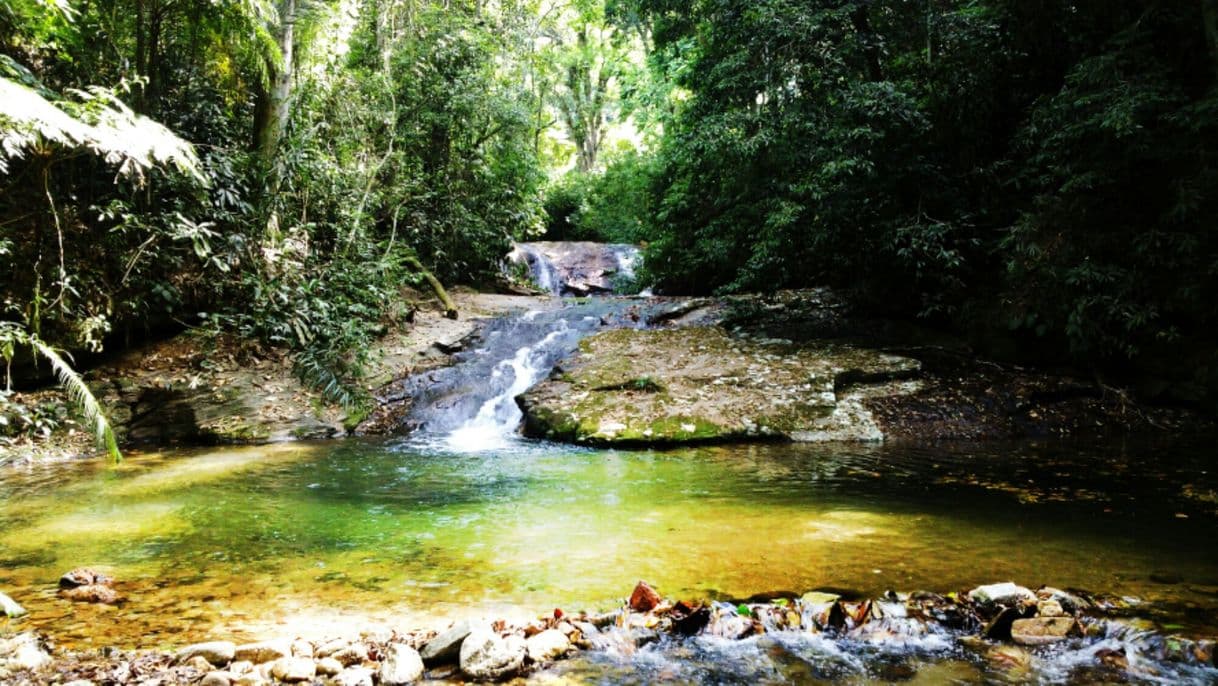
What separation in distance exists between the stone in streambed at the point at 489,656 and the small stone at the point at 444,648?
0.03 m

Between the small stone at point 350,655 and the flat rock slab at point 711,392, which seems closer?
the small stone at point 350,655

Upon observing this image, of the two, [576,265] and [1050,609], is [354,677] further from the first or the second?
[576,265]

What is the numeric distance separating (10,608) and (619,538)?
10.4 feet

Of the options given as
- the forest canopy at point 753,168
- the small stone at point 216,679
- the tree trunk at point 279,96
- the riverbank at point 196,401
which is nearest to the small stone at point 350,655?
the small stone at point 216,679

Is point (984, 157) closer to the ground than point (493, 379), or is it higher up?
higher up

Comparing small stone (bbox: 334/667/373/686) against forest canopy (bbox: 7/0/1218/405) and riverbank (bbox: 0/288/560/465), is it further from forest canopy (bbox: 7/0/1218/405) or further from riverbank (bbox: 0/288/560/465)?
riverbank (bbox: 0/288/560/465)

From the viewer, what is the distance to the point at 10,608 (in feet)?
10.2

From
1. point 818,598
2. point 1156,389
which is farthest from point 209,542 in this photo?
point 1156,389

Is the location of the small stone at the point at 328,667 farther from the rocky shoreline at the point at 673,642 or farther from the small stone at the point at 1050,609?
the small stone at the point at 1050,609

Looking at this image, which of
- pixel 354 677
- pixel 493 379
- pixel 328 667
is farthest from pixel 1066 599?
pixel 493 379

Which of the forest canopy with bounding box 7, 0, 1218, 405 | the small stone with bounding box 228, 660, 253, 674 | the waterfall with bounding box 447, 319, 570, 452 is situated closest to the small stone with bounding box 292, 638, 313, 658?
the small stone with bounding box 228, 660, 253, 674

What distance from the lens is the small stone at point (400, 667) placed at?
2.58 m

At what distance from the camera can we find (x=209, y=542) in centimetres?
432

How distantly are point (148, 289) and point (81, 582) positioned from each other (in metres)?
6.96
